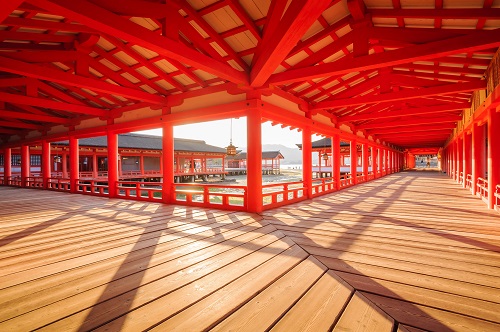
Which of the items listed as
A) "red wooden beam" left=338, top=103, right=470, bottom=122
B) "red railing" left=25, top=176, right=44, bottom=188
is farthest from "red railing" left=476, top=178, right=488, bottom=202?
"red railing" left=25, top=176, right=44, bottom=188

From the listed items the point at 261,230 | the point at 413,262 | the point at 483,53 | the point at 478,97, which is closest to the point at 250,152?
the point at 261,230

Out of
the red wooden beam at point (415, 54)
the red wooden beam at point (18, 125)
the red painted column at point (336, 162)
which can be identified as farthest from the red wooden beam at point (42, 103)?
the red painted column at point (336, 162)

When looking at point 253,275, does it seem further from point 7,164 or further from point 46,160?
point 7,164

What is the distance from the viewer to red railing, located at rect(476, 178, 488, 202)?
8109mm

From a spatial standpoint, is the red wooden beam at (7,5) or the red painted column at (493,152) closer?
the red wooden beam at (7,5)

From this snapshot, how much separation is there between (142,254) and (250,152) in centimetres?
397

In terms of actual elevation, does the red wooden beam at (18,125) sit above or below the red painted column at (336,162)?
above

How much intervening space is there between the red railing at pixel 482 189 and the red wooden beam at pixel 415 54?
19.0ft

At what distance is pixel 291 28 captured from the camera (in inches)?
125

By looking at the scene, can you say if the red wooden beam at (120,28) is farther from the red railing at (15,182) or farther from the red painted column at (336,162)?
the red railing at (15,182)

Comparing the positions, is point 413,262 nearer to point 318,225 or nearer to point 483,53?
point 318,225

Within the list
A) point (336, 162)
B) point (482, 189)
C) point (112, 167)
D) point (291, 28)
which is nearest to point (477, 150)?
point (482, 189)

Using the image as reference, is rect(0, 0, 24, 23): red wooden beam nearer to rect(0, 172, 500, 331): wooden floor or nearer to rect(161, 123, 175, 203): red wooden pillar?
rect(0, 172, 500, 331): wooden floor

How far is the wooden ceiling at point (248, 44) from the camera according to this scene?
12.3 ft
